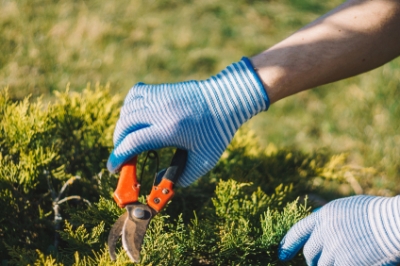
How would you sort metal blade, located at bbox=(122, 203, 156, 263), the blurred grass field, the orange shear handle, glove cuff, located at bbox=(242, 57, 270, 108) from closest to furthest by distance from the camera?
metal blade, located at bbox=(122, 203, 156, 263) < the orange shear handle < glove cuff, located at bbox=(242, 57, 270, 108) < the blurred grass field

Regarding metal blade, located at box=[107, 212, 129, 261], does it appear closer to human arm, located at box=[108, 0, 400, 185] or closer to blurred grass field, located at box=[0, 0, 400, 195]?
human arm, located at box=[108, 0, 400, 185]

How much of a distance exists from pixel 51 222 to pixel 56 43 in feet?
7.71

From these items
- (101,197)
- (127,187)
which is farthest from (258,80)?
(101,197)

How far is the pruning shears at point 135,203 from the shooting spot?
1.53m

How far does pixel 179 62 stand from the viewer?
4.09 m

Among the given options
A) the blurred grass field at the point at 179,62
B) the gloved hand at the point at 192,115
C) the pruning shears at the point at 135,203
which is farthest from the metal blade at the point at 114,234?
the blurred grass field at the point at 179,62

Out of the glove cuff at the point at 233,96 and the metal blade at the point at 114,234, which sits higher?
the glove cuff at the point at 233,96

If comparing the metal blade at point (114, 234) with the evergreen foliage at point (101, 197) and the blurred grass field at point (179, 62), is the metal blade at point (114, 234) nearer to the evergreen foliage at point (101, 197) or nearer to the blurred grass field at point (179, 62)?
the evergreen foliage at point (101, 197)

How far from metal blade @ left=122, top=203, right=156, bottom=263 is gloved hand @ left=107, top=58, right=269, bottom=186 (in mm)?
200

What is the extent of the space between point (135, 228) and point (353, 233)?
742 millimetres

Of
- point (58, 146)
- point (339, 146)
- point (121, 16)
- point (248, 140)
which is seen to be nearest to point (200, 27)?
point (121, 16)

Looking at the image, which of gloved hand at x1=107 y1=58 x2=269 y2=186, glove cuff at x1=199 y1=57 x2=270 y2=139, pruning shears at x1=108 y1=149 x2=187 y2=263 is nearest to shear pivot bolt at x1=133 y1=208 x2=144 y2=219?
pruning shears at x1=108 y1=149 x2=187 y2=263

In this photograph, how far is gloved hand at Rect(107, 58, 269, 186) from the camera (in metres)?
1.69

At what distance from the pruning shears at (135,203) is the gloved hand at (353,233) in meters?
0.48
